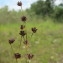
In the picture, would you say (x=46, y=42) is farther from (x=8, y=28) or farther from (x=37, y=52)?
(x=8, y=28)

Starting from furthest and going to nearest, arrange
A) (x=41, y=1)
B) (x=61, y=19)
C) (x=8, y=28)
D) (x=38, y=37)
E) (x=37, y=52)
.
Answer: (x=41, y=1) < (x=61, y=19) < (x=8, y=28) < (x=38, y=37) < (x=37, y=52)

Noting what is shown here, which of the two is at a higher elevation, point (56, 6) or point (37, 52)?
point (37, 52)

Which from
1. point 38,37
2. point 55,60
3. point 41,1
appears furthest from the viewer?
point 41,1

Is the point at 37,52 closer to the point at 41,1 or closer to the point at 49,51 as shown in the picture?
the point at 49,51

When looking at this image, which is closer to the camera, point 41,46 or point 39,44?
point 41,46

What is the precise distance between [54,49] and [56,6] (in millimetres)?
5988

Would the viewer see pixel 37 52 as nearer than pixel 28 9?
Yes

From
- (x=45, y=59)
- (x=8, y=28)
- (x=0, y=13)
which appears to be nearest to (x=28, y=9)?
(x=0, y=13)

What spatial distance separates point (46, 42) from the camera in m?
6.10

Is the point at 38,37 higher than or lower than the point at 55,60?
lower

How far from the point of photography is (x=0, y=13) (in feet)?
30.7

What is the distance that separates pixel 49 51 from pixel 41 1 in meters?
6.14

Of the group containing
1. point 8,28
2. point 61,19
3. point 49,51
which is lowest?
point 61,19

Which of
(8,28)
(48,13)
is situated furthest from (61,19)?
(8,28)
